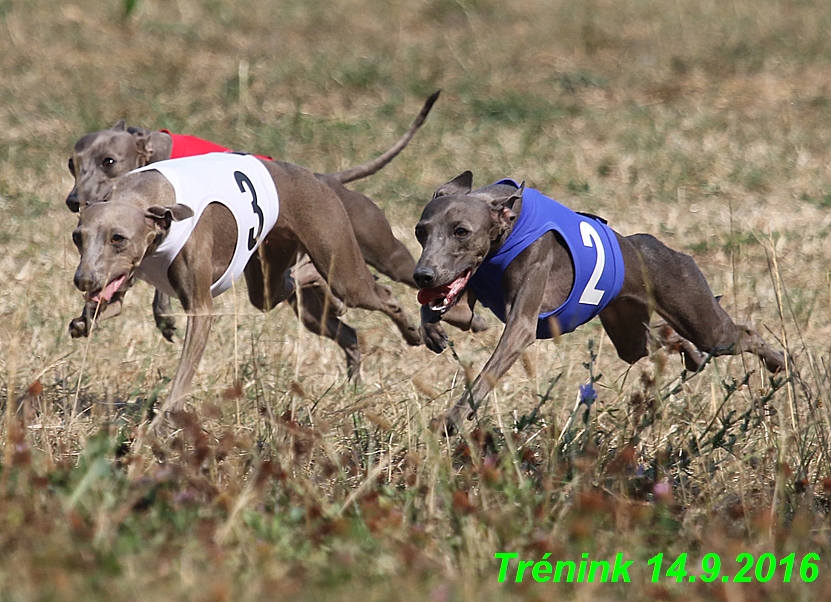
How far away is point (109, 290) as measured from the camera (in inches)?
183

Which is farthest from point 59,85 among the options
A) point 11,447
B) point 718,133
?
point 11,447

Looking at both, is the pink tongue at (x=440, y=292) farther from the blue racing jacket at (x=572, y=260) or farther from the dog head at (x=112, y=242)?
the dog head at (x=112, y=242)

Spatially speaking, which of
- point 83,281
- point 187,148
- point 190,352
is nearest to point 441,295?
point 190,352

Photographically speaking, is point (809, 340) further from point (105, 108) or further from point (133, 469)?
point (105, 108)

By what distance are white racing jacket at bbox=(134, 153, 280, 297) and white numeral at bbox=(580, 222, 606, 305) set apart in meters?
1.46

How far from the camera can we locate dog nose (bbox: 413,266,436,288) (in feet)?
14.7

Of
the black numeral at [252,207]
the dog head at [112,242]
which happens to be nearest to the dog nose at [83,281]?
the dog head at [112,242]

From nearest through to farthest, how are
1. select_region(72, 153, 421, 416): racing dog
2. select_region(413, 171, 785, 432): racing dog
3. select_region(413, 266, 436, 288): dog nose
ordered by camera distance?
1. select_region(413, 266, 436, 288): dog nose
2. select_region(413, 171, 785, 432): racing dog
3. select_region(72, 153, 421, 416): racing dog

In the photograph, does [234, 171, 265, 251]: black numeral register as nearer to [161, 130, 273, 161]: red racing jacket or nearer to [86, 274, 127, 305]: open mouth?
[86, 274, 127, 305]: open mouth

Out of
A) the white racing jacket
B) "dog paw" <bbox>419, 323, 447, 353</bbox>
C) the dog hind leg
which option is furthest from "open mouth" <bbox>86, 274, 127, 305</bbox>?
the dog hind leg

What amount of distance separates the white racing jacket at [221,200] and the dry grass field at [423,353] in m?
0.46

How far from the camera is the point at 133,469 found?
11.9ft

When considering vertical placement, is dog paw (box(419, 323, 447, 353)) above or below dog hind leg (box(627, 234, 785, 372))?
below

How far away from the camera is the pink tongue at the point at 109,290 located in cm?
456
